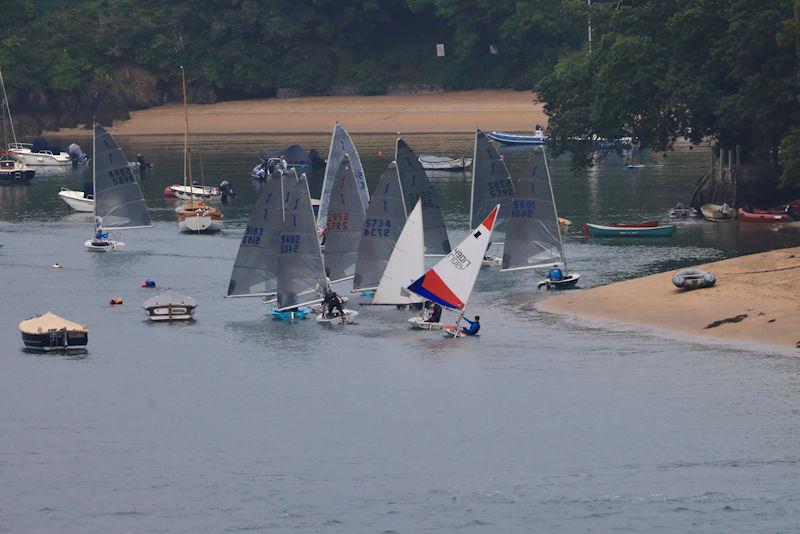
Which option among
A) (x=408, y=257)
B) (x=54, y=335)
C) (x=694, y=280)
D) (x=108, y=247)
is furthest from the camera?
(x=108, y=247)

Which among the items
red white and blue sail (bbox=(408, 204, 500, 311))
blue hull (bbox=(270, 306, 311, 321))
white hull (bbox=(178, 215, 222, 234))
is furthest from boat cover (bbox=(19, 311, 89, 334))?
white hull (bbox=(178, 215, 222, 234))

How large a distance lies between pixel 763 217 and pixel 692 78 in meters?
10.4

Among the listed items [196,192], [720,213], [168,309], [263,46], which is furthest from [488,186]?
[263,46]

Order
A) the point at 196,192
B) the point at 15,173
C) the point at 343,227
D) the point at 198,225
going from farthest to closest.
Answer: the point at 15,173 < the point at 196,192 < the point at 198,225 < the point at 343,227

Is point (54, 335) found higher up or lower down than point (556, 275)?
lower down

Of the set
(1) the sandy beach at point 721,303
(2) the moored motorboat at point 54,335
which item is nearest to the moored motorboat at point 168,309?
(2) the moored motorboat at point 54,335

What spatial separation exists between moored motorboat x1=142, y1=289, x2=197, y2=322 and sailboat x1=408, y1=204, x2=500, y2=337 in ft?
40.4

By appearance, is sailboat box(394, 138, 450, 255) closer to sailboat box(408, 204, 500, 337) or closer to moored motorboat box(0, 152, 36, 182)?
sailboat box(408, 204, 500, 337)

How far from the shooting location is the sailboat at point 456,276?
80.4 metres

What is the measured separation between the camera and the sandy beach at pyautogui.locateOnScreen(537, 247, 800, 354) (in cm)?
7556

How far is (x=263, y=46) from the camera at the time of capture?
191 meters

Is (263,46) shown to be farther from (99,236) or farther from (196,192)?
(99,236)

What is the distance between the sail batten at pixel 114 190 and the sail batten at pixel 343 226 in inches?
987

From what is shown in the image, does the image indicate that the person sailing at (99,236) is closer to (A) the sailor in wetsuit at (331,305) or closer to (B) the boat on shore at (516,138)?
(A) the sailor in wetsuit at (331,305)
